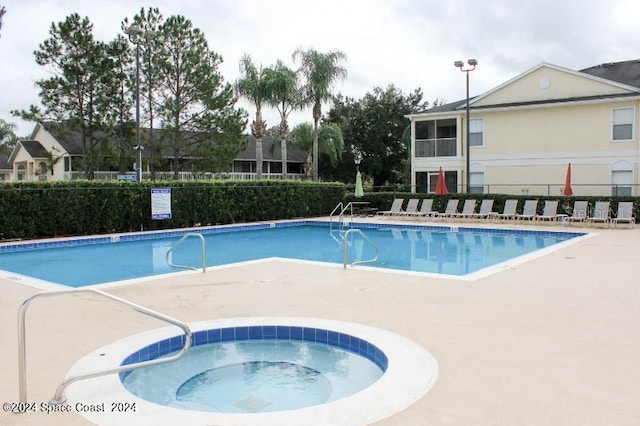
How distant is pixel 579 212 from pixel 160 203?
48.8 ft

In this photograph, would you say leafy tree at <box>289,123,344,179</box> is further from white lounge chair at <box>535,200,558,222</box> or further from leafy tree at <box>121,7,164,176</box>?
white lounge chair at <box>535,200,558,222</box>

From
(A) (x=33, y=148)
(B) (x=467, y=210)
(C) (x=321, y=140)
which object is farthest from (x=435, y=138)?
(A) (x=33, y=148)

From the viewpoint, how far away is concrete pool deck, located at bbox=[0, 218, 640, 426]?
13.6 ft

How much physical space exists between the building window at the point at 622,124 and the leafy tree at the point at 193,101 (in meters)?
18.0

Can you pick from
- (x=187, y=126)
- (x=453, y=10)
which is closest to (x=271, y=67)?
(x=187, y=126)

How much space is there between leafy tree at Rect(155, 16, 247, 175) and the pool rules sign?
11.1 m

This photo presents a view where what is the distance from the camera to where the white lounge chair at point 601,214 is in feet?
65.6

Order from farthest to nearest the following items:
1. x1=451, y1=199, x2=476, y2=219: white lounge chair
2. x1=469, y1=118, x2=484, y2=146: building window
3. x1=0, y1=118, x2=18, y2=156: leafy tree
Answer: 1. x1=0, y1=118, x2=18, y2=156: leafy tree
2. x1=469, y1=118, x2=484, y2=146: building window
3. x1=451, y1=199, x2=476, y2=219: white lounge chair

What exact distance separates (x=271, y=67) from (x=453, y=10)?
2112 centimetres

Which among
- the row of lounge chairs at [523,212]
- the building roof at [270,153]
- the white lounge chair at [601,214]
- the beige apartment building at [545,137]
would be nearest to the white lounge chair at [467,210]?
the row of lounge chairs at [523,212]

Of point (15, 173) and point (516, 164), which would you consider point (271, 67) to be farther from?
point (15, 173)

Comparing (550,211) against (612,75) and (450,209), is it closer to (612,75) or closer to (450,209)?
(450,209)

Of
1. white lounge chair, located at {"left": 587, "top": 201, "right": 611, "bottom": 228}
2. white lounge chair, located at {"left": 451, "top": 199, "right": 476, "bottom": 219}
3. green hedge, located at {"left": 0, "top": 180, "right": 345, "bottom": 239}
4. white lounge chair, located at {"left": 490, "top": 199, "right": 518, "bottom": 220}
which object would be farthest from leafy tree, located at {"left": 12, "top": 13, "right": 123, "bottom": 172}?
white lounge chair, located at {"left": 587, "top": 201, "right": 611, "bottom": 228}

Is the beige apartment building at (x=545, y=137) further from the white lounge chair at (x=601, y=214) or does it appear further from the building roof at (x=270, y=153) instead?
the building roof at (x=270, y=153)
